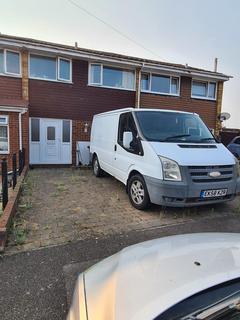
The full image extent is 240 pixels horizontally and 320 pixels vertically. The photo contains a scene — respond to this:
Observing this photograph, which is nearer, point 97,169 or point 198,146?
point 198,146

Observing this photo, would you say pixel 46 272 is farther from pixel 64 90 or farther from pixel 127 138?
pixel 64 90

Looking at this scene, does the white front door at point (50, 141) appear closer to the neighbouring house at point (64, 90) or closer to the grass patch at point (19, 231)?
the neighbouring house at point (64, 90)

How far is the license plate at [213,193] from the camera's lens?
15.7ft

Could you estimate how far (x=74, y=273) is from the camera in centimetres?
307

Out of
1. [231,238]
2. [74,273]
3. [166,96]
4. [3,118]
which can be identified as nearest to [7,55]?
[3,118]

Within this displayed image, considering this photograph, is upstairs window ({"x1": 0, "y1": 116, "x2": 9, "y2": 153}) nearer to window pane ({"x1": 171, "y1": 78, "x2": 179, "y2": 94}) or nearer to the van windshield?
the van windshield

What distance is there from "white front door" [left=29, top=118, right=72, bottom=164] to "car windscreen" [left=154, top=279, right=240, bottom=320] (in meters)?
11.4

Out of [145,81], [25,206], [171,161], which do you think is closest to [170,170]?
[171,161]

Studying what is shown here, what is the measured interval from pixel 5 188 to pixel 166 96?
36.6ft

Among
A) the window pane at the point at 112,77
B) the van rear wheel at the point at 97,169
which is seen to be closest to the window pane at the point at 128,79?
the window pane at the point at 112,77

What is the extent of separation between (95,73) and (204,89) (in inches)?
262

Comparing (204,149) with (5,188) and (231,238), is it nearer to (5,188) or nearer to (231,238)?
(231,238)

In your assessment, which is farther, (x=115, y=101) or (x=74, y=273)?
(x=115, y=101)

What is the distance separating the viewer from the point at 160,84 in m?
14.2
